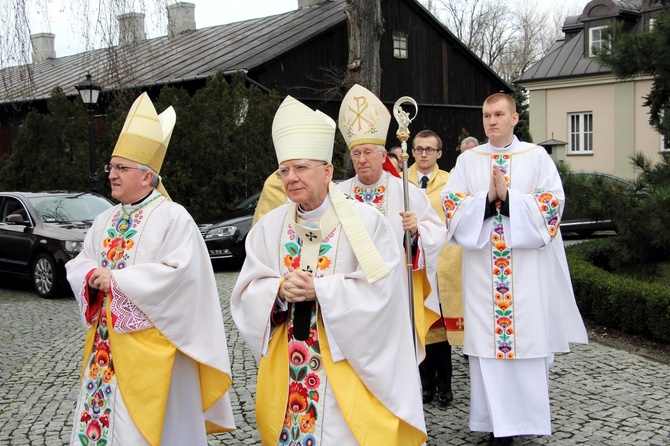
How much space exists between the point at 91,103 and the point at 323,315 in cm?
1318

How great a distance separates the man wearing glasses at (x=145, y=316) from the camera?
4.09m

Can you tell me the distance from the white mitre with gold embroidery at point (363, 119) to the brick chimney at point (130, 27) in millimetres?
4261

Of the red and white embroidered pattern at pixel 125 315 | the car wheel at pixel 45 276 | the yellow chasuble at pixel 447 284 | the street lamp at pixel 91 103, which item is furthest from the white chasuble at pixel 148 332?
the street lamp at pixel 91 103

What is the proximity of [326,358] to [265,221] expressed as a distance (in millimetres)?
754

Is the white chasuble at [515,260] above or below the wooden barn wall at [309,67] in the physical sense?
below

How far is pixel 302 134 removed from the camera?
3795 mm

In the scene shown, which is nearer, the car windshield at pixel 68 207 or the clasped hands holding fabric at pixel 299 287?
the clasped hands holding fabric at pixel 299 287

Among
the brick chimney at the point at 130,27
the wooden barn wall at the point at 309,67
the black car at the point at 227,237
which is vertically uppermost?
the wooden barn wall at the point at 309,67

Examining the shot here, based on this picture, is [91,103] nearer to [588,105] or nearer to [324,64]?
[324,64]

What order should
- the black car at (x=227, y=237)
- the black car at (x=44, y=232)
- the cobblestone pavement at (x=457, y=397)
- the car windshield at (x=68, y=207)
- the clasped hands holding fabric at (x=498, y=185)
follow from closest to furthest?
the clasped hands holding fabric at (x=498, y=185), the cobblestone pavement at (x=457, y=397), the black car at (x=44, y=232), the car windshield at (x=68, y=207), the black car at (x=227, y=237)

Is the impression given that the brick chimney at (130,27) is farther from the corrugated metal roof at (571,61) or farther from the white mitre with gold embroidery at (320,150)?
the corrugated metal roof at (571,61)

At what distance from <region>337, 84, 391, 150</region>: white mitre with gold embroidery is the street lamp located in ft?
34.9

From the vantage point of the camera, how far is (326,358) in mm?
3713

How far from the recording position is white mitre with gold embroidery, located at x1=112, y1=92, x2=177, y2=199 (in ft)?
14.1
